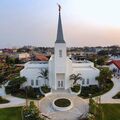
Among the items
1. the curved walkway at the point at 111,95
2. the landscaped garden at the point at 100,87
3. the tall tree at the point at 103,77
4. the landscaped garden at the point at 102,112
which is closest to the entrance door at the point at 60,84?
the landscaped garden at the point at 100,87

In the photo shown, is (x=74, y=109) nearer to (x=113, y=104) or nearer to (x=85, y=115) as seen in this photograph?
(x=85, y=115)

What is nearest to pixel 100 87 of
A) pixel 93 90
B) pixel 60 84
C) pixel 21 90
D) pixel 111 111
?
pixel 93 90

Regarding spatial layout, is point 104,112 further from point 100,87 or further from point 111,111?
point 100,87

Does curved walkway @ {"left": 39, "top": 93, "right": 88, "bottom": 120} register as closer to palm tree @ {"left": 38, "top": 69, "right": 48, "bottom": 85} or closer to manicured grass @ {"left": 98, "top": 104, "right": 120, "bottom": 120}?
manicured grass @ {"left": 98, "top": 104, "right": 120, "bottom": 120}

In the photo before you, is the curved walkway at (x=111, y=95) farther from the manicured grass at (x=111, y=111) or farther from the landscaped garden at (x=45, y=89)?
the landscaped garden at (x=45, y=89)

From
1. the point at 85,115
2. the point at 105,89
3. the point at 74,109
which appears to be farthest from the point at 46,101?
the point at 105,89

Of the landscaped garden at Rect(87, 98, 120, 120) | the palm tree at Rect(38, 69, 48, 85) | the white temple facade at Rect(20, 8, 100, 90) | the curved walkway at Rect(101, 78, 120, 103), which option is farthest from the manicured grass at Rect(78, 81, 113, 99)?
the palm tree at Rect(38, 69, 48, 85)
